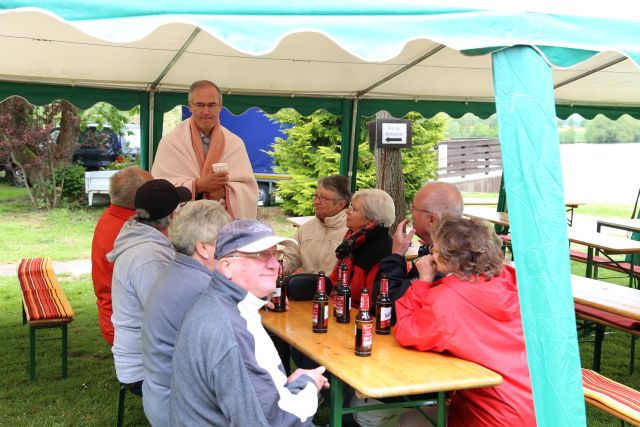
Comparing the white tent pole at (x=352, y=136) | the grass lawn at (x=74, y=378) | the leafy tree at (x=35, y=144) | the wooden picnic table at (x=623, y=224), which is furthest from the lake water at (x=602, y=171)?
the grass lawn at (x=74, y=378)

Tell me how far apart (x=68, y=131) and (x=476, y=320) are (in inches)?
509

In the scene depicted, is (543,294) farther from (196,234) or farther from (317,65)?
(317,65)

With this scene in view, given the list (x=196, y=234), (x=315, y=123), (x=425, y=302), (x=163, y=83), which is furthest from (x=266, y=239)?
(x=315, y=123)

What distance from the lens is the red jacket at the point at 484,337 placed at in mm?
2594

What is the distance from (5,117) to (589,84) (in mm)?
11469

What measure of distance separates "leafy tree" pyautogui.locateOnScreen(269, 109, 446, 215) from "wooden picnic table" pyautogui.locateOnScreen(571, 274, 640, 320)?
9442 millimetres

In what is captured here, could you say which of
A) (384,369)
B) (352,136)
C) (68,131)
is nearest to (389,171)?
(352,136)

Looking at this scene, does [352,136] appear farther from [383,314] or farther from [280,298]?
[383,314]

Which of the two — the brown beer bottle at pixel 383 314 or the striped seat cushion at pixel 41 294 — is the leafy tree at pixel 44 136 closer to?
the striped seat cushion at pixel 41 294

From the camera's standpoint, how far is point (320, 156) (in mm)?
14000

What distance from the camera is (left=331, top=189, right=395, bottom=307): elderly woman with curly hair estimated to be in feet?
12.4

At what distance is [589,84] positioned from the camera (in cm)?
575

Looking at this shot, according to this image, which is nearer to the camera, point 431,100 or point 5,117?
point 431,100

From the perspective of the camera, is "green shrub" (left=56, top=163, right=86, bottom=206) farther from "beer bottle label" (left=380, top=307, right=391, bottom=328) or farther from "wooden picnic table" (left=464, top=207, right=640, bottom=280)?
"beer bottle label" (left=380, top=307, right=391, bottom=328)
